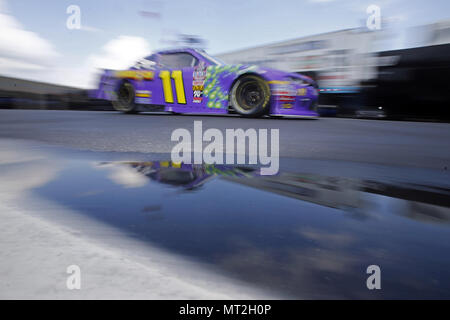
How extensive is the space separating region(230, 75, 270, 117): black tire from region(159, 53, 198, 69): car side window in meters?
1.07

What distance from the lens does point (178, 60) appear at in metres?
6.26

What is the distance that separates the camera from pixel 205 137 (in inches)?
128

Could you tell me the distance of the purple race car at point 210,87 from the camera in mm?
5297

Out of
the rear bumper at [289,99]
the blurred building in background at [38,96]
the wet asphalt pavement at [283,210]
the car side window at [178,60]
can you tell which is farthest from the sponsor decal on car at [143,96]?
the blurred building in background at [38,96]

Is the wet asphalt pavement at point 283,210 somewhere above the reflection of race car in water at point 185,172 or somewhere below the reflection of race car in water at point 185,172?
below

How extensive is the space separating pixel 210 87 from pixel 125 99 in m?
2.38

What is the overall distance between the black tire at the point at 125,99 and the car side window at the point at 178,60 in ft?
3.39

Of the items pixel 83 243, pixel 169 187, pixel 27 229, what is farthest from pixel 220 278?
pixel 169 187

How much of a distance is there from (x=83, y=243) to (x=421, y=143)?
131 inches

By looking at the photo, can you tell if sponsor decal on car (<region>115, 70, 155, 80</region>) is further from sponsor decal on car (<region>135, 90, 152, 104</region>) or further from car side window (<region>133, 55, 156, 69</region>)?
sponsor decal on car (<region>135, 90, 152, 104</region>)

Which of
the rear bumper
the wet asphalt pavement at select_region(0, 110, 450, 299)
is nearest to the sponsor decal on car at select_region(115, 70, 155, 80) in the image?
the rear bumper

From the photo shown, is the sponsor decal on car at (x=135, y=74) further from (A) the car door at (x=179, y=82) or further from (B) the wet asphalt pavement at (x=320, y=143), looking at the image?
(B) the wet asphalt pavement at (x=320, y=143)

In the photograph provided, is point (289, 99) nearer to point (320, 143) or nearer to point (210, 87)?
point (210, 87)

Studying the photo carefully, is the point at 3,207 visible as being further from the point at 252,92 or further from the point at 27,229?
the point at 252,92
